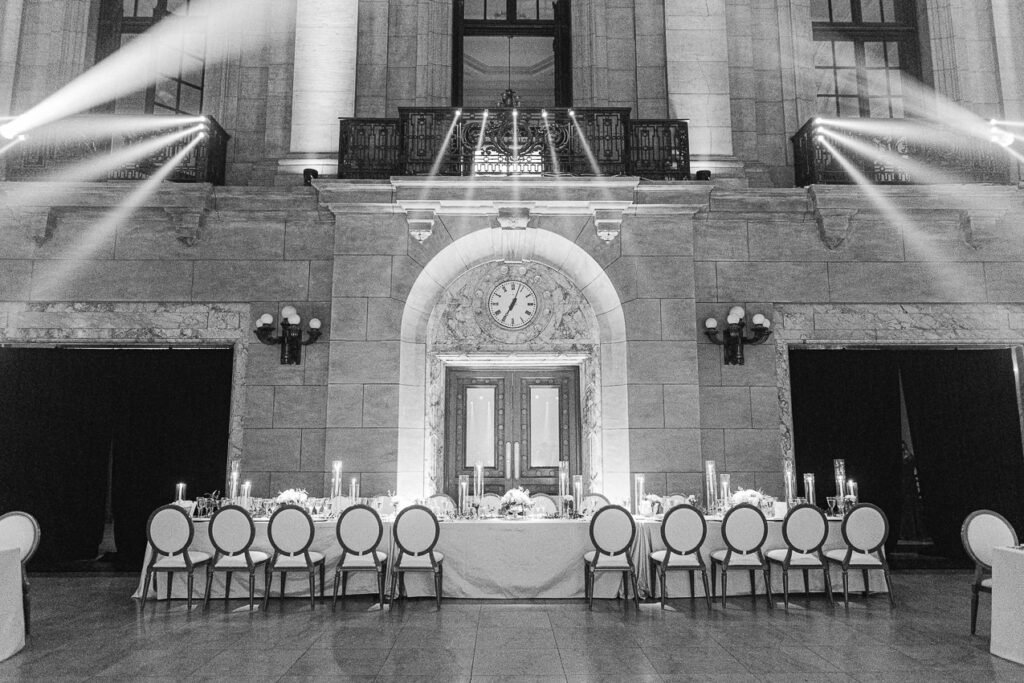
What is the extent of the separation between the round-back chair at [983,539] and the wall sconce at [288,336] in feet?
22.3

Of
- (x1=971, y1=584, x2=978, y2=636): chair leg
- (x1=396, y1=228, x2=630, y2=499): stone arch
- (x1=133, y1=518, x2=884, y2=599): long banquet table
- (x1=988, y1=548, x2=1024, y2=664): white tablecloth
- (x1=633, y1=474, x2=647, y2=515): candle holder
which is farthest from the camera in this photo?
(x1=396, y1=228, x2=630, y2=499): stone arch

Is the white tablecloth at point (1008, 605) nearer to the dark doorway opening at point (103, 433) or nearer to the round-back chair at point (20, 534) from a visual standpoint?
the round-back chair at point (20, 534)

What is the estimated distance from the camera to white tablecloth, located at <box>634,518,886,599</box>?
692 centimetres

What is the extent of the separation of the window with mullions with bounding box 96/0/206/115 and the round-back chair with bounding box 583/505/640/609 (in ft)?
26.0

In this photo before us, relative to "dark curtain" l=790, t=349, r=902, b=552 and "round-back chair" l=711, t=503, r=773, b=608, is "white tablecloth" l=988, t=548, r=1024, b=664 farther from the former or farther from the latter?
"dark curtain" l=790, t=349, r=902, b=552

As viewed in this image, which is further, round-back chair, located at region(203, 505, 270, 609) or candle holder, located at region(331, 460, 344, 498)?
candle holder, located at region(331, 460, 344, 498)

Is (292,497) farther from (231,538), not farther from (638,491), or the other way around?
(638,491)

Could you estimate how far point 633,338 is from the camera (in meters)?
8.44

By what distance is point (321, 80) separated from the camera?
929 cm

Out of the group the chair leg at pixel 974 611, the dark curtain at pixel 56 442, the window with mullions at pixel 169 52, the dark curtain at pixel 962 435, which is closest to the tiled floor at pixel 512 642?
the chair leg at pixel 974 611

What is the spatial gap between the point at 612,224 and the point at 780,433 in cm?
326

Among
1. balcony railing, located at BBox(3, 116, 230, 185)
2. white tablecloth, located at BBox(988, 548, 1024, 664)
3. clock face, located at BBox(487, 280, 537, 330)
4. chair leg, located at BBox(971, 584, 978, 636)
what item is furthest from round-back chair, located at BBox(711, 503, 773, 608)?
balcony railing, located at BBox(3, 116, 230, 185)

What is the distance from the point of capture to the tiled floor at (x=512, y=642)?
184 inches

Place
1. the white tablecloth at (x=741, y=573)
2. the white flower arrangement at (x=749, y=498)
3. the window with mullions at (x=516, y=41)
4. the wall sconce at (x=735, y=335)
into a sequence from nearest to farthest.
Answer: the white tablecloth at (x=741, y=573)
the white flower arrangement at (x=749, y=498)
the wall sconce at (x=735, y=335)
the window with mullions at (x=516, y=41)
